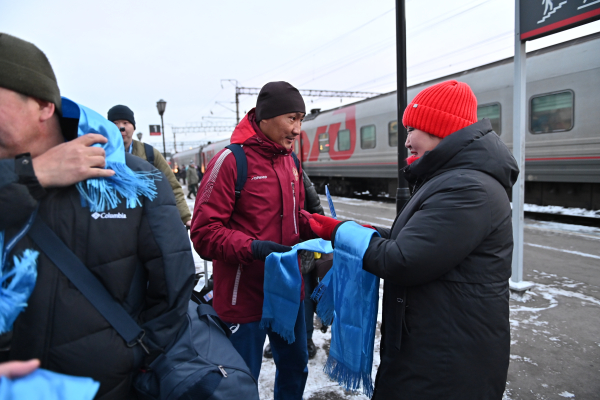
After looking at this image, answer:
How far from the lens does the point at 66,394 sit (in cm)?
89

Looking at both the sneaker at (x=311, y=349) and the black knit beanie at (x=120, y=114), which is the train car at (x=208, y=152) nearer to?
the black knit beanie at (x=120, y=114)

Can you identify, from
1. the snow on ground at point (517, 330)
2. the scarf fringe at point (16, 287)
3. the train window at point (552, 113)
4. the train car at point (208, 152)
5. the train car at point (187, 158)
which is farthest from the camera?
the train car at point (187, 158)

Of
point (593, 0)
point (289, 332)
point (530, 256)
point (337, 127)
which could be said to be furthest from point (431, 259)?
point (337, 127)

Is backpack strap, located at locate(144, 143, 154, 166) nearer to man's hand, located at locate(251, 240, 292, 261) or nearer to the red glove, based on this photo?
man's hand, located at locate(251, 240, 292, 261)

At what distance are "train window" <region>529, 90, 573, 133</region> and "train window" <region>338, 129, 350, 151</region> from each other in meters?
6.93

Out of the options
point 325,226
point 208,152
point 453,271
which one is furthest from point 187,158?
point 453,271

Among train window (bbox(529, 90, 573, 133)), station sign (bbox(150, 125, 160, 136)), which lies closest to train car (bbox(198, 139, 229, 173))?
station sign (bbox(150, 125, 160, 136))

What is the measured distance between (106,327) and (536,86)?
9.90m

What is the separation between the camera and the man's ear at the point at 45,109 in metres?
1.10

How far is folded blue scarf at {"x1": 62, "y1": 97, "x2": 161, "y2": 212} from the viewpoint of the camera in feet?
3.68

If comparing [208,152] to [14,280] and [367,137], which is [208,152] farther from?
[14,280]

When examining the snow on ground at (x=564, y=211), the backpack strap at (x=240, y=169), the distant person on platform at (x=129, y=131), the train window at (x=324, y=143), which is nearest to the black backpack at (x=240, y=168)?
the backpack strap at (x=240, y=169)

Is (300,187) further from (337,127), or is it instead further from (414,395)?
(337,127)

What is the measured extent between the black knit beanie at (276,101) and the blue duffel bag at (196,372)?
121 cm
